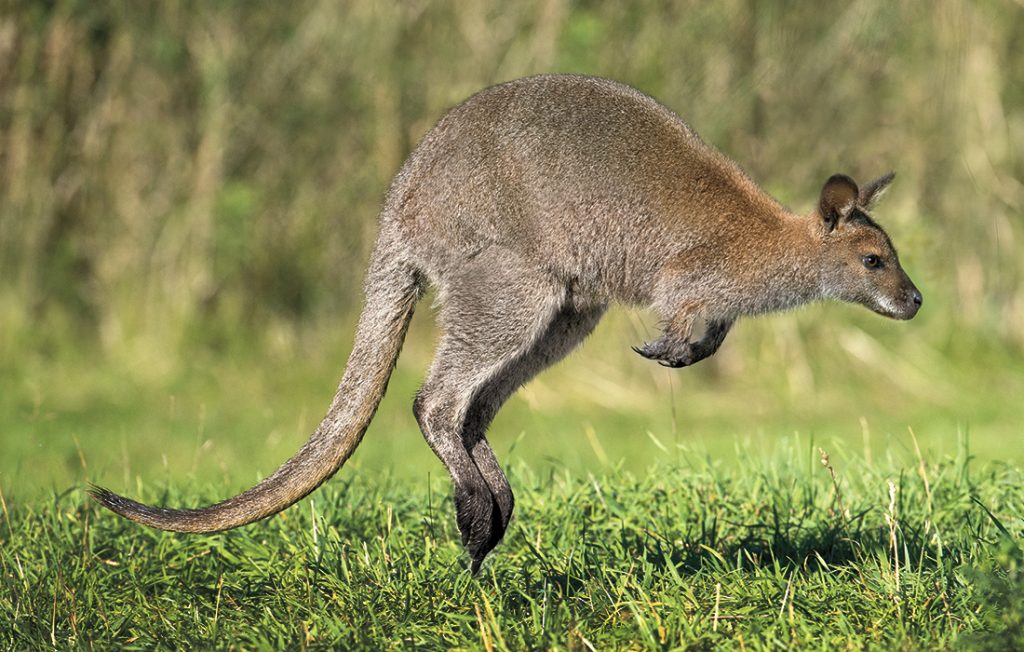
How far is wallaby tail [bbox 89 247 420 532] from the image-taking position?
450 centimetres

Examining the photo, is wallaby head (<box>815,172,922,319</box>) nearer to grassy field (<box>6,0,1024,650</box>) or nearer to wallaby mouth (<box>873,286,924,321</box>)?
wallaby mouth (<box>873,286,924,321</box>)

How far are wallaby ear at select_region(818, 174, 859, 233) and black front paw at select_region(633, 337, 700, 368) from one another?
0.76m

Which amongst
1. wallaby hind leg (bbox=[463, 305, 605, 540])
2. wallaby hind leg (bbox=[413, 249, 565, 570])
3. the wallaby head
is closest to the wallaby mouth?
the wallaby head

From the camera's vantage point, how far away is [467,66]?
1043 cm

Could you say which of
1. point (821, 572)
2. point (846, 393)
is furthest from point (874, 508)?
point (846, 393)

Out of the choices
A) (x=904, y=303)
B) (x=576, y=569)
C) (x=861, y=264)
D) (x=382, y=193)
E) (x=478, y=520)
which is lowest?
(x=576, y=569)

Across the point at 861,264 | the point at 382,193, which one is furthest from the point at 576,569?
the point at 382,193

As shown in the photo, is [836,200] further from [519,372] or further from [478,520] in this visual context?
[478,520]

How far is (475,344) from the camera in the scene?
4.89 m

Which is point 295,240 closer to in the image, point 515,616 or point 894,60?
point 894,60

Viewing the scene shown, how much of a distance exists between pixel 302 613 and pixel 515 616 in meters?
0.65

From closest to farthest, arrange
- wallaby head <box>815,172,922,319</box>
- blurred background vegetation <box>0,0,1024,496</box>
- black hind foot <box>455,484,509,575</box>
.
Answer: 1. black hind foot <box>455,484,509,575</box>
2. wallaby head <box>815,172,922,319</box>
3. blurred background vegetation <box>0,0,1024,496</box>

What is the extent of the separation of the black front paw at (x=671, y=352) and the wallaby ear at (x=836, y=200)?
756mm

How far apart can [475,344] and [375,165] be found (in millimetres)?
5794
